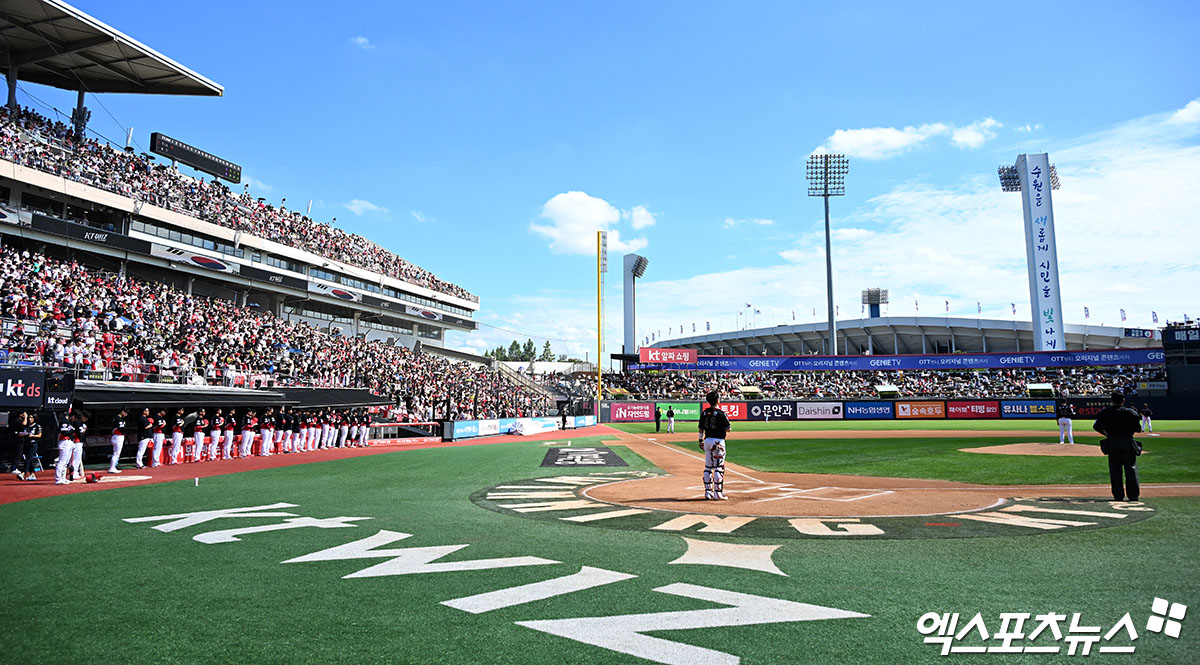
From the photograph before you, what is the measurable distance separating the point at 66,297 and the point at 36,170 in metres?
11.2

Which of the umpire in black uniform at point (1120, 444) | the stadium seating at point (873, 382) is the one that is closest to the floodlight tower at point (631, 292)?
the stadium seating at point (873, 382)

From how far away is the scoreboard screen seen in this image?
44562 millimetres

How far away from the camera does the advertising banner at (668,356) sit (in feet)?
213

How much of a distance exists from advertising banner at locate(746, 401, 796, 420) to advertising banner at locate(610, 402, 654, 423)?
8.51 meters

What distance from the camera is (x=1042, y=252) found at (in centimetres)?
6550

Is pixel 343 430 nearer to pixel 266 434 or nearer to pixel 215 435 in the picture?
pixel 266 434

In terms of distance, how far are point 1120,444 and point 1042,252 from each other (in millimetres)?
66467

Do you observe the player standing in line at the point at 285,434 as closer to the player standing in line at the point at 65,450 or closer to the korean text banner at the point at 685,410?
the player standing in line at the point at 65,450

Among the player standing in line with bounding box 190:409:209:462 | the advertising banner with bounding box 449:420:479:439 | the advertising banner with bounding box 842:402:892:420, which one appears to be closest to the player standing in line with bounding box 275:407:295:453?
the player standing in line with bounding box 190:409:209:462

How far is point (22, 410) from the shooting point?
1775 centimetres

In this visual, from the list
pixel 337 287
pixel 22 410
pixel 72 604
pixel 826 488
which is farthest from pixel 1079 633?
pixel 337 287

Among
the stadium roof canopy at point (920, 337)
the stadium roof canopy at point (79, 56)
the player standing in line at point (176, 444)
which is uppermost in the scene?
the stadium roof canopy at point (79, 56)

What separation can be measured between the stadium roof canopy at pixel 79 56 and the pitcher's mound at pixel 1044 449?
46.6 meters

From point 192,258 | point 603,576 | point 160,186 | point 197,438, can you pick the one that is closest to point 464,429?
point 197,438
